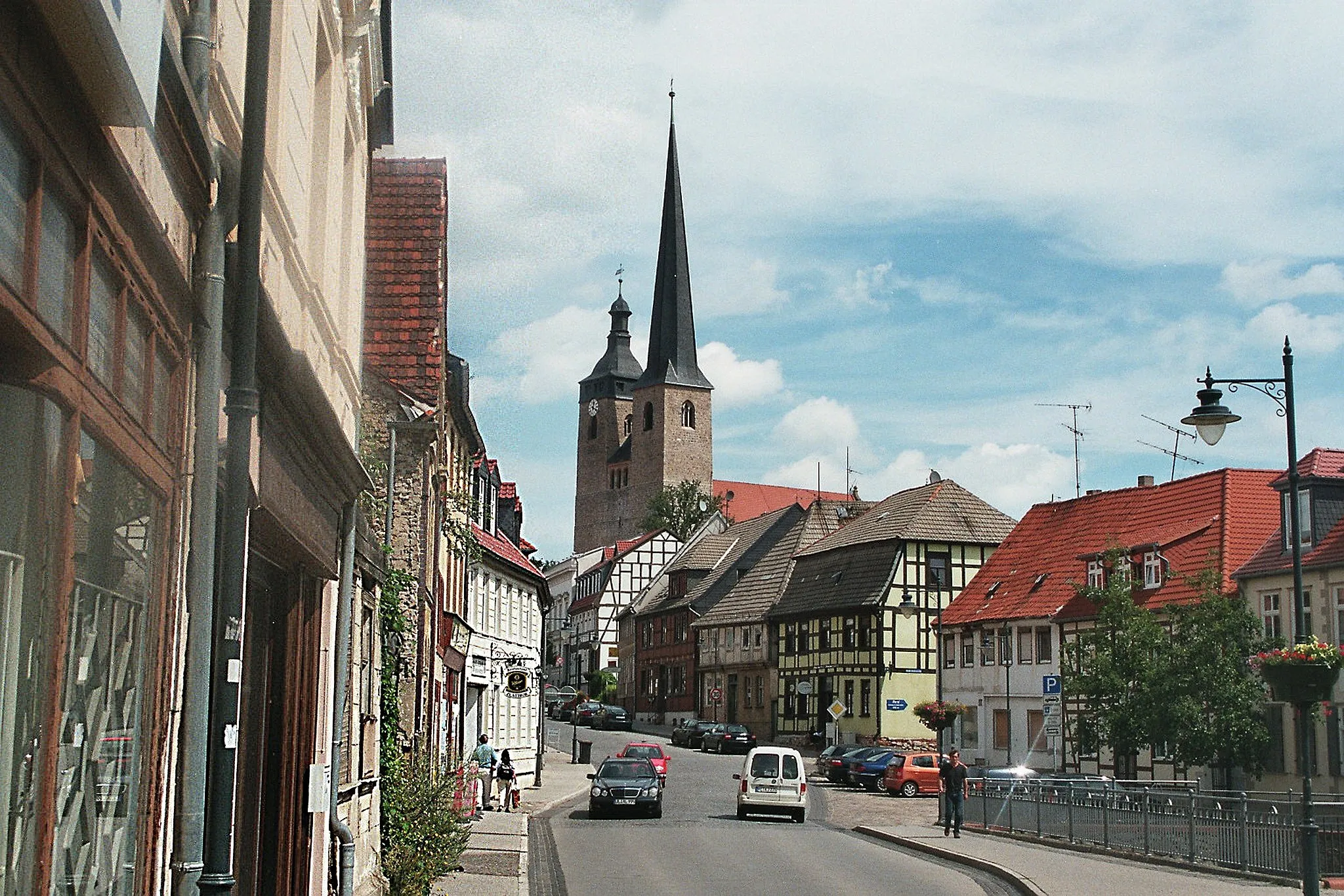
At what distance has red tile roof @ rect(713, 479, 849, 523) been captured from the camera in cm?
15362

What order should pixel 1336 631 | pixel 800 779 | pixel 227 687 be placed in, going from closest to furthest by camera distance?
pixel 227 687 → pixel 800 779 → pixel 1336 631

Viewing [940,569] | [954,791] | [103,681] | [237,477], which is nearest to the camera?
[103,681]

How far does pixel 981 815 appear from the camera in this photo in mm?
33812

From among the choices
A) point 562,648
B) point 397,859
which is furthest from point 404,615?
point 562,648

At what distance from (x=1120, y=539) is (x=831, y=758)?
12.4 metres

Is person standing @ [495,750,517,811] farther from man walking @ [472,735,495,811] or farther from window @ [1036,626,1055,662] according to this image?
window @ [1036,626,1055,662]

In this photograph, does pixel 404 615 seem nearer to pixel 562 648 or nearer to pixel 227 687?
pixel 227 687

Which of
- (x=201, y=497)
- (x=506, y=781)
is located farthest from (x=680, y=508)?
(x=201, y=497)

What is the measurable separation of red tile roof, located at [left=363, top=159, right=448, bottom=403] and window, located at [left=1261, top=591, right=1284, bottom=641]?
2918 cm

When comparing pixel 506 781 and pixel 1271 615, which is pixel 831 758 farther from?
pixel 506 781

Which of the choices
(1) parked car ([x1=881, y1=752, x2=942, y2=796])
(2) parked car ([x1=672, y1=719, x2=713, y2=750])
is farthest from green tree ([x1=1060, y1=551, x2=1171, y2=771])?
(2) parked car ([x1=672, y1=719, x2=713, y2=750])

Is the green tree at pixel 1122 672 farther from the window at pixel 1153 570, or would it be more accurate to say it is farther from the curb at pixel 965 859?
the curb at pixel 965 859

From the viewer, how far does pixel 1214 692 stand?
38969 mm

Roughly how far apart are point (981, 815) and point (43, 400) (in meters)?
31.6
